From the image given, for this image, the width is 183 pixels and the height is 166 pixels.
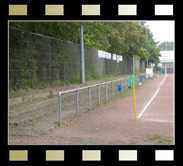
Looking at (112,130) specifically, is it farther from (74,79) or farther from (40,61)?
(74,79)

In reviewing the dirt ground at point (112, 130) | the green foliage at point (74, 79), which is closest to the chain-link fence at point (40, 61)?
the green foliage at point (74, 79)

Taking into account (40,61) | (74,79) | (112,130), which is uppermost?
(40,61)

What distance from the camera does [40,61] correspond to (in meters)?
14.8

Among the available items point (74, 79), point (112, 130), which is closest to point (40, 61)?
point (74, 79)

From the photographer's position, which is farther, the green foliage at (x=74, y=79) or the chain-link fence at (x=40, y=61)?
the green foliage at (x=74, y=79)

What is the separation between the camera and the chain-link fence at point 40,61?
12380mm

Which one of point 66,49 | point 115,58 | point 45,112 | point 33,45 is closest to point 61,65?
point 66,49

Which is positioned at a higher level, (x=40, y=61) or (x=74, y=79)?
(x=40, y=61)

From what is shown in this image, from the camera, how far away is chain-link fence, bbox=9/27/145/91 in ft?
40.6

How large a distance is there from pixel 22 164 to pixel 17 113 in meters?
5.18

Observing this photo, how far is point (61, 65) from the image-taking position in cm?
1770

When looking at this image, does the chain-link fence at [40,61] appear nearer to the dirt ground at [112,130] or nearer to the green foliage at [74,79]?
the green foliage at [74,79]

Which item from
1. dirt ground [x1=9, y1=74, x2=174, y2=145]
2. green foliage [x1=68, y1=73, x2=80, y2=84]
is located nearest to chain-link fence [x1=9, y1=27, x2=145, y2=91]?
green foliage [x1=68, y1=73, x2=80, y2=84]

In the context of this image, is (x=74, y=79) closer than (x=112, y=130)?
No
